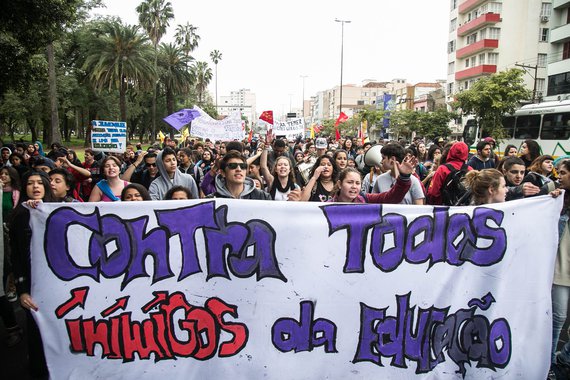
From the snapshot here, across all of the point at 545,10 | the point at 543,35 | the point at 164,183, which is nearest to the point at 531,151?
the point at 164,183

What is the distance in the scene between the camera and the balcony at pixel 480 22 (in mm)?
42156

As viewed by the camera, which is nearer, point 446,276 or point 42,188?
point 446,276

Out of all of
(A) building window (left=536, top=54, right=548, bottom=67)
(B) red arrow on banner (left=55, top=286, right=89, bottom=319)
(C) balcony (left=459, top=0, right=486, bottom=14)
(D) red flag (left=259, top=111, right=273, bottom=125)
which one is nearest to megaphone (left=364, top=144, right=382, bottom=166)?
(B) red arrow on banner (left=55, top=286, right=89, bottom=319)

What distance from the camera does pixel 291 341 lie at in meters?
2.94

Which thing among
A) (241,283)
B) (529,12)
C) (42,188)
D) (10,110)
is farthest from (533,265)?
(529,12)

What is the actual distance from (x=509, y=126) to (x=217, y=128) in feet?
46.8

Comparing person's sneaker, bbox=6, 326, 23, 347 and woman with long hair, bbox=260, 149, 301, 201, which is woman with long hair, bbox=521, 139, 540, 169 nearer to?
woman with long hair, bbox=260, 149, 301, 201

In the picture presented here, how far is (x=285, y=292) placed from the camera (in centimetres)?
298

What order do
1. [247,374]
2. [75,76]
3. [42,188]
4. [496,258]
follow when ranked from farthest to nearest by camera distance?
1. [75,76]
2. [42,188]
3. [496,258]
4. [247,374]

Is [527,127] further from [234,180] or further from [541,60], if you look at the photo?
[541,60]

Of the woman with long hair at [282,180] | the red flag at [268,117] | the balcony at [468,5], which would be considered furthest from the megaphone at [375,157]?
the balcony at [468,5]

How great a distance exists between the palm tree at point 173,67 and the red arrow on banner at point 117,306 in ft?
139

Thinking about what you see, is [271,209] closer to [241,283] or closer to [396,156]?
[241,283]

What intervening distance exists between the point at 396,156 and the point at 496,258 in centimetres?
168
